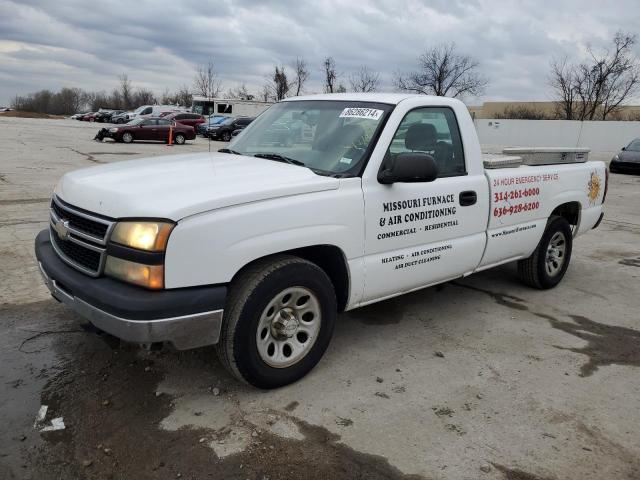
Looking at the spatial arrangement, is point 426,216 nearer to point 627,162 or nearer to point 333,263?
point 333,263

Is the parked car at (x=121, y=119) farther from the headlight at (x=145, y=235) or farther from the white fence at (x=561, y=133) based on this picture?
the headlight at (x=145, y=235)

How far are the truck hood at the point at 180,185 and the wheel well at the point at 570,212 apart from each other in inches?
129

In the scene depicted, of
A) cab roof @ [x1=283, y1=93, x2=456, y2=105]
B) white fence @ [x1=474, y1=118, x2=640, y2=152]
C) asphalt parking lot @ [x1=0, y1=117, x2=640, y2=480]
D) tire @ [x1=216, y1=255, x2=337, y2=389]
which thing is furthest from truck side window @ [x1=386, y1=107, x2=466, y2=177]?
white fence @ [x1=474, y1=118, x2=640, y2=152]

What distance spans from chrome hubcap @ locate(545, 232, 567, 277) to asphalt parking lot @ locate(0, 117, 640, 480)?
2.17 feet

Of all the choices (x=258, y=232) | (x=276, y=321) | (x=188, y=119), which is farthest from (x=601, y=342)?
(x=188, y=119)

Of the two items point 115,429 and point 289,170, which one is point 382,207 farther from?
point 115,429

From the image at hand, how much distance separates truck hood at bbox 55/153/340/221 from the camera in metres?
2.84

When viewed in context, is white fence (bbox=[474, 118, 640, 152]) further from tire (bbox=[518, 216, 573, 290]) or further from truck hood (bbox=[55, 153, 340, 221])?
truck hood (bbox=[55, 153, 340, 221])

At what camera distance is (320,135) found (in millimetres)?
3936

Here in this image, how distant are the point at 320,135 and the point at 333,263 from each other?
1.01m

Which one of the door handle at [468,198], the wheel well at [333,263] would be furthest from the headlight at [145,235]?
the door handle at [468,198]

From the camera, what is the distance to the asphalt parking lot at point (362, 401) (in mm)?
2734

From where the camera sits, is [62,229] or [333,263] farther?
[333,263]

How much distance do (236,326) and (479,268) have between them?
8.21 ft
